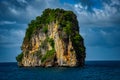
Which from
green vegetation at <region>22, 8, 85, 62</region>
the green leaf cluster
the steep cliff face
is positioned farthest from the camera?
green vegetation at <region>22, 8, 85, 62</region>

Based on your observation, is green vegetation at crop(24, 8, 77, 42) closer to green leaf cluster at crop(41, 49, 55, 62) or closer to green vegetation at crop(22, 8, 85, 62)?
green vegetation at crop(22, 8, 85, 62)

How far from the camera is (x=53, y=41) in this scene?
377 ft

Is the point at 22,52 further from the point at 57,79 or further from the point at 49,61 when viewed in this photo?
the point at 57,79

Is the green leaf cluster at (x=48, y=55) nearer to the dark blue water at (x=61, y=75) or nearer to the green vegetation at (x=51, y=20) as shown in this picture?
the green vegetation at (x=51, y=20)

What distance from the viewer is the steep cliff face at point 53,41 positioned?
110 meters

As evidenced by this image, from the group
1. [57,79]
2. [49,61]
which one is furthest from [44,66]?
[57,79]

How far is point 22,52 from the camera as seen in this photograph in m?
130

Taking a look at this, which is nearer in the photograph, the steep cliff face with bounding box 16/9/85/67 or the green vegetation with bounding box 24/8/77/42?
the steep cliff face with bounding box 16/9/85/67

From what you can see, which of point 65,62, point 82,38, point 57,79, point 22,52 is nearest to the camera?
point 57,79

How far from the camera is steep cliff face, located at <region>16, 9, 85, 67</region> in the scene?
110 m

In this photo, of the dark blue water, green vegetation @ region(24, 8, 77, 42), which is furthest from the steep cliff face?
the dark blue water

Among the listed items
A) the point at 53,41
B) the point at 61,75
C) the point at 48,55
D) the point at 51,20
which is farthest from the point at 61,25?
the point at 61,75

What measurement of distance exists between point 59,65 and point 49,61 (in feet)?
11.7

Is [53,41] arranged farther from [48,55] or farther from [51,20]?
[51,20]
